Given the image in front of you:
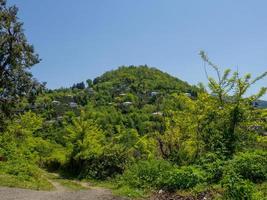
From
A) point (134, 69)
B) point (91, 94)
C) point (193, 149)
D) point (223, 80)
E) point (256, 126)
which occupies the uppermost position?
point (134, 69)

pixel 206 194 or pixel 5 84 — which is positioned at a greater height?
pixel 5 84

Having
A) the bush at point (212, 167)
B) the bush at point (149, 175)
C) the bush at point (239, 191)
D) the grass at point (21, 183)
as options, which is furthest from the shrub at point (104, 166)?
the bush at point (239, 191)

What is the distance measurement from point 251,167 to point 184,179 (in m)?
2.26

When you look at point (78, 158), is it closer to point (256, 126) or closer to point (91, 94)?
point (256, 126)

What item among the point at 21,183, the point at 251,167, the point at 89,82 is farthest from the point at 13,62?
the point at 89,82

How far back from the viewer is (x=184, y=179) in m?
13.9

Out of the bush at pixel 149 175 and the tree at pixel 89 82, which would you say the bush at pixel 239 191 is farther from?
the tree at pixel 89 82

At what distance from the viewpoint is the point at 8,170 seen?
21078 mm

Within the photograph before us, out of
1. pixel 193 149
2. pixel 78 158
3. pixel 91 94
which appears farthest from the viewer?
pixel 91 94

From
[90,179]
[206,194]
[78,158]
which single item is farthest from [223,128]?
[78,158]

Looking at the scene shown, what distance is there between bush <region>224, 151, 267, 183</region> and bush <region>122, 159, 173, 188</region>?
3144 millimetres

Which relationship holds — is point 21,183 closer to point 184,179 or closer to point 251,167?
point 184,179

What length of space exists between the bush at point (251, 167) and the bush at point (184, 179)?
0.98 m

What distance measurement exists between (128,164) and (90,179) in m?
2.90
